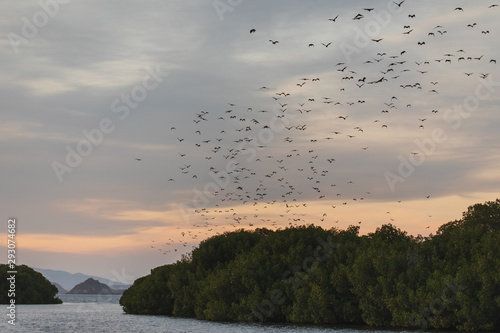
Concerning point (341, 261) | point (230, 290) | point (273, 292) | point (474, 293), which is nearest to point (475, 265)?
point (474, 293)

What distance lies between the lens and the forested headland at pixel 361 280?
84.4 metres

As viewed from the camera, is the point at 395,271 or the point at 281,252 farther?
the point at 281,252

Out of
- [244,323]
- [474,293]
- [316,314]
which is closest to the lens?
[474,293]

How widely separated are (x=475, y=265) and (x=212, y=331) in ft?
116

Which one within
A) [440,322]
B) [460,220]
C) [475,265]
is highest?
[460,220]

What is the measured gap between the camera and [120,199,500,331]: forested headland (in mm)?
Answer: 84438

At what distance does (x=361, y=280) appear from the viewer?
313 feet

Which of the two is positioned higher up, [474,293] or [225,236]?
[225,236]

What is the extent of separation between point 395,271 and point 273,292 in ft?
77.1

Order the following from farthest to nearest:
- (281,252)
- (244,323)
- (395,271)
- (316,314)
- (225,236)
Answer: (225,236)
(281,252)
(244,323)
(316,314)
(395,271)

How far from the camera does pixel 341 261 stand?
10594 cm

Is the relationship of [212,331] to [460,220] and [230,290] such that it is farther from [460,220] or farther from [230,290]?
[460,220]

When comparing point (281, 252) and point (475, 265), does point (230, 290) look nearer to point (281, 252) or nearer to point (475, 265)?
point (281, 252)

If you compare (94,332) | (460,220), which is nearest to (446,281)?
(460,220)
